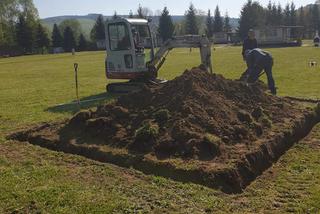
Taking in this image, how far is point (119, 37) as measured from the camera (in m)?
16.2

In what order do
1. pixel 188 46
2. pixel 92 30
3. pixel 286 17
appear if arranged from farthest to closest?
pixel 286 17
pixel 92 30
pixel 188 46

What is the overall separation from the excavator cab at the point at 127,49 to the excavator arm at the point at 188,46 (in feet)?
1.41

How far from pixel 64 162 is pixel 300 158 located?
158 inches

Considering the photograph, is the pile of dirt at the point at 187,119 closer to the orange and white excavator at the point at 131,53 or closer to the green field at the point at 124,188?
the green field at the point at 124,188

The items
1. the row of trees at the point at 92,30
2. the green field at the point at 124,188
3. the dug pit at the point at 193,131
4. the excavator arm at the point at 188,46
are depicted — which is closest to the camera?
the green field at the point at 124,188

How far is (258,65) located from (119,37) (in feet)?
17.6

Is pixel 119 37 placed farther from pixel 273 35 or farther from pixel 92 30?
pixel 92 30

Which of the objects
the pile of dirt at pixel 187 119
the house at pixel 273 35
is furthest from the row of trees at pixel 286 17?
the pile of dirt at pixel 187 119

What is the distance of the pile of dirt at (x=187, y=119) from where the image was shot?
747 centimetres

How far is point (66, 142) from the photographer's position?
27.3 ft

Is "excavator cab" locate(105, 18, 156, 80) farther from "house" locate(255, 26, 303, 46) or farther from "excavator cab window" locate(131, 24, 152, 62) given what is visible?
"house" locate(255, 26, 303, 46)

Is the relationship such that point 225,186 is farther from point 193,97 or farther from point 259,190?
point 193,97

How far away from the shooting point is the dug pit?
22.2 ft

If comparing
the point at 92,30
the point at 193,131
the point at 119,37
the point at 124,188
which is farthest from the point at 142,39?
the point at 92,30
